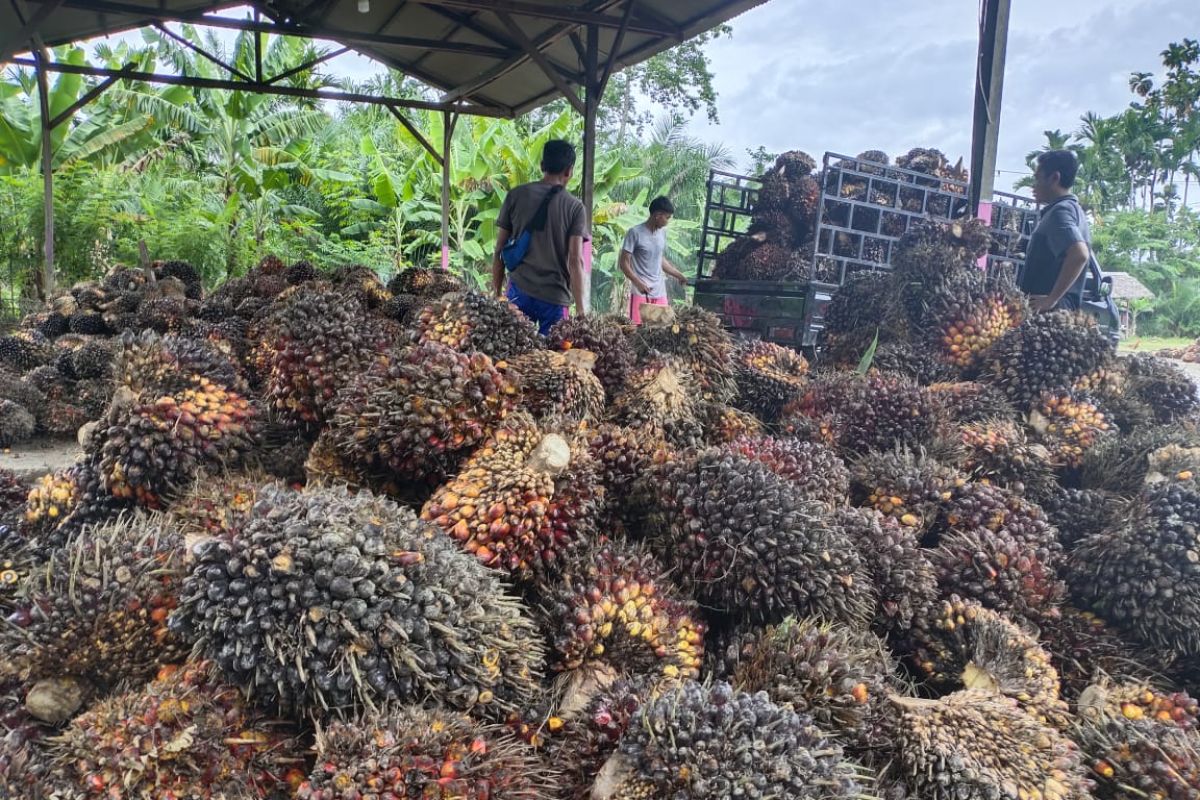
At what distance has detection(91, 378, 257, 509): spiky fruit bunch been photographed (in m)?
1.74

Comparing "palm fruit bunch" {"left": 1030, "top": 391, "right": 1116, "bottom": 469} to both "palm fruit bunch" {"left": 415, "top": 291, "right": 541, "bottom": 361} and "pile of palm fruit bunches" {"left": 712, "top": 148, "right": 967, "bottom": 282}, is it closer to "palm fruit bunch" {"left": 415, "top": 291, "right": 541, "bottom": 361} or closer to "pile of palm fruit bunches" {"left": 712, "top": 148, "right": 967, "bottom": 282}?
"palm fruit bunch" {"left": 415, "top": 291, "right": 541, "bottom": 361}

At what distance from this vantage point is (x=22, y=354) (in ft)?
19.8

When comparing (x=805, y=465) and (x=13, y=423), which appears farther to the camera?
(x=13, y=423)

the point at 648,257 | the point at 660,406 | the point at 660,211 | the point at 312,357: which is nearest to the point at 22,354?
the point at 312,357

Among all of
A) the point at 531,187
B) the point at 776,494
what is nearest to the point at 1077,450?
the point at 776,494

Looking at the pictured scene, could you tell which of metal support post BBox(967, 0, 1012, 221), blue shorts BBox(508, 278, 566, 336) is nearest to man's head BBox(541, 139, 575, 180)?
blue shorts BBox(508, 278, 566, 336)

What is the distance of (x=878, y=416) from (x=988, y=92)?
4.74 m

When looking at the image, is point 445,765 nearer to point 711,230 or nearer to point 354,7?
point 711,230

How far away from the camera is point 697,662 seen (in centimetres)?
153

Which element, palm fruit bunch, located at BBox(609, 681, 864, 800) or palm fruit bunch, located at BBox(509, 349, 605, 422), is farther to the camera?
palm fruit bunch, located at BBox(509, 349, 605, 422)

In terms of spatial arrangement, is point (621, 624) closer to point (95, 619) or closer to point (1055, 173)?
point (95, 619)

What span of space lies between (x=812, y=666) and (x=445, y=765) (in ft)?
2.36

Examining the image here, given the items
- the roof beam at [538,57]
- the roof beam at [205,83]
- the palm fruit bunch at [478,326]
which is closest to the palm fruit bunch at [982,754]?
the palm fruit bunch at [478,326]

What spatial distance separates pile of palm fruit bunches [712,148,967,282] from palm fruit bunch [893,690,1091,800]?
4749 mm
